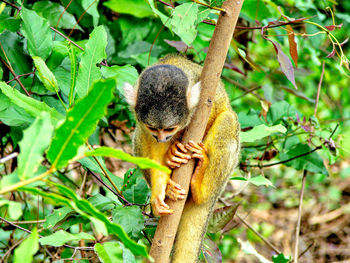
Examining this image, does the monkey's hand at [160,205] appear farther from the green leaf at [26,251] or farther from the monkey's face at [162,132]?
the green leaf at [26,251]

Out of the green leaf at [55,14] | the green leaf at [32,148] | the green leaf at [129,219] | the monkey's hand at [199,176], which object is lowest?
the monkey's hand at [199,176]

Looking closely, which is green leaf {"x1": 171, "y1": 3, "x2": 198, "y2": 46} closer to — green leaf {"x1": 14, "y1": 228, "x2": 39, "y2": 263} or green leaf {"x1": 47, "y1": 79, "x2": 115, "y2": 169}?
green leaf {"x1": 47, "y1": 79, "x2": 115, "y2": 169}

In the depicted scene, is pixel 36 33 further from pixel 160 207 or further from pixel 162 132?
pixel 160 207

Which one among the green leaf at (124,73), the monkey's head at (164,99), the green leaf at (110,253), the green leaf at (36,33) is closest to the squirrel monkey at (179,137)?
the monkey's head at (164,99)

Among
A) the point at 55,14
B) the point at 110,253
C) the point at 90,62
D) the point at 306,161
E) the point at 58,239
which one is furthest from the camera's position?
the point at 306,161

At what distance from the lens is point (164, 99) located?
261cm

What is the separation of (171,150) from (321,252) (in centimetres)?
350

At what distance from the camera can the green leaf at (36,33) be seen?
2.44 metres

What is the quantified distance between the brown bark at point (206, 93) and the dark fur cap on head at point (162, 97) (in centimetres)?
41

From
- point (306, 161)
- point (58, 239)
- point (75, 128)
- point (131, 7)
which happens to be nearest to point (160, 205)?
point (58, 239)

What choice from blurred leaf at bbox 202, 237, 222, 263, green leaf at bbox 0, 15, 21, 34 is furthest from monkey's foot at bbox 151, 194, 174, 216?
green leaf at bbox 0, 15, 21, 34

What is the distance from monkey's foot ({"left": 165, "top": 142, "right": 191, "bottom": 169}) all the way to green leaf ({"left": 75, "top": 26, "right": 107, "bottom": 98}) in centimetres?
64

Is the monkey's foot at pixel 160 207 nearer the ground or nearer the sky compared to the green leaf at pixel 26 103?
nearer the ground

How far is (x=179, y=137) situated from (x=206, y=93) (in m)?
0.95
